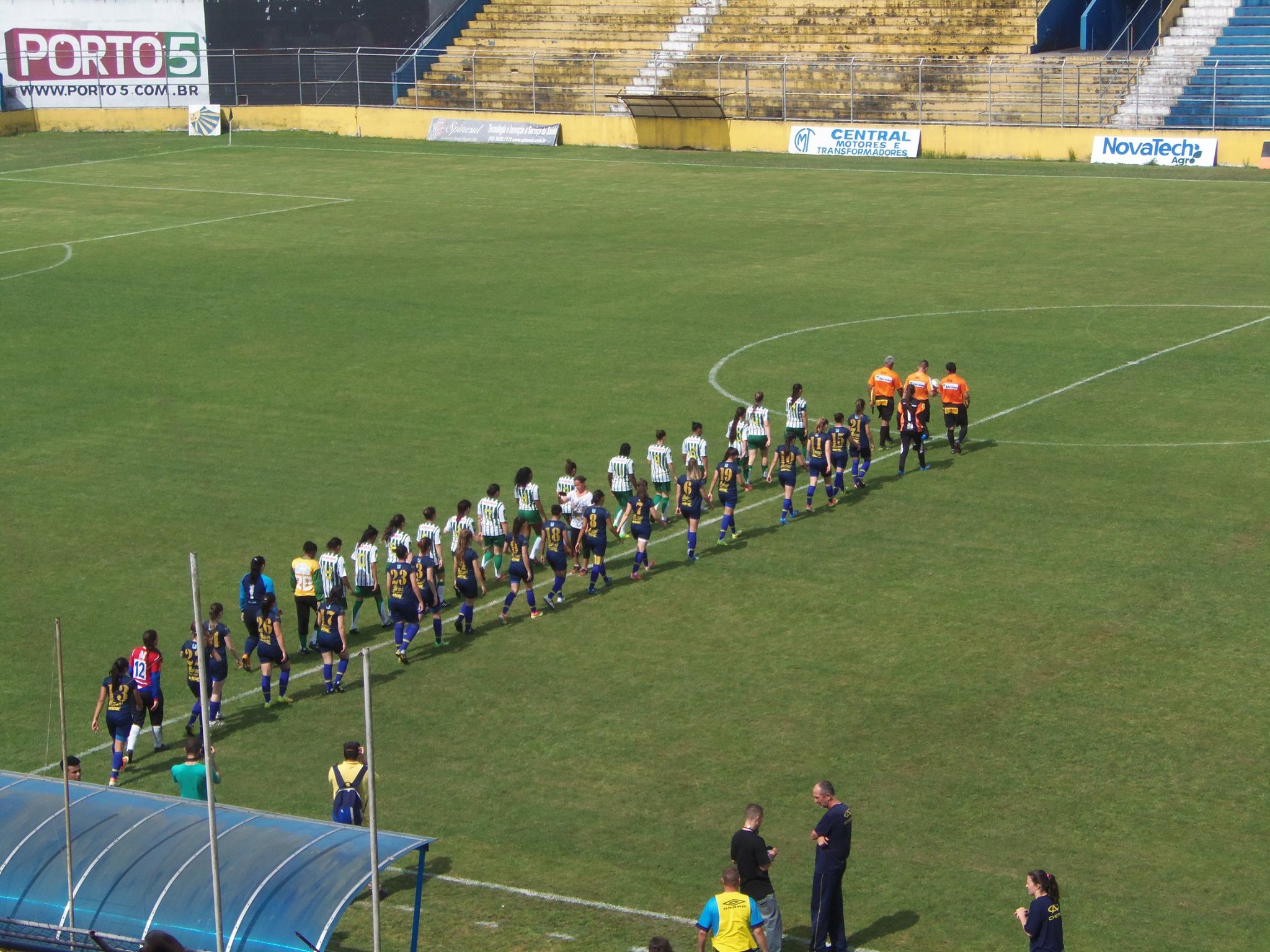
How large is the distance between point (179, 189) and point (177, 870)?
51.4 meters

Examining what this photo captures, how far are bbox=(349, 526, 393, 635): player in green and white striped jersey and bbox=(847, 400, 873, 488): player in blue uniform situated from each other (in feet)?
27.9

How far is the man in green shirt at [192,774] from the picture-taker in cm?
1705

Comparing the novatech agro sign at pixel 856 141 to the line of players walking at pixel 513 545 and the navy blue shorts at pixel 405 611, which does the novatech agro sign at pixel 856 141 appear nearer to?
the line of players walking at pixel 513 545

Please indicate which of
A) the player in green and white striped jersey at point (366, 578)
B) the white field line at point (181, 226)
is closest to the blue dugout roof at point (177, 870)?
the player in green and white striped jersey at point (366, 578)

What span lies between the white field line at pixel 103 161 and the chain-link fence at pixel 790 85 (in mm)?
7472

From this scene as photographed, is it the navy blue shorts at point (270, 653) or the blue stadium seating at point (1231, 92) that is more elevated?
the blue stadium seating at point (1231, 92)

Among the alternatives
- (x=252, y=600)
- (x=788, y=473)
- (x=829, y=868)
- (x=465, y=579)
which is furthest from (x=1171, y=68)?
(x=829, y=868)

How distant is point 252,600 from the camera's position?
2239 centimetres

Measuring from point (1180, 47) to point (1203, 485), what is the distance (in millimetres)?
37495

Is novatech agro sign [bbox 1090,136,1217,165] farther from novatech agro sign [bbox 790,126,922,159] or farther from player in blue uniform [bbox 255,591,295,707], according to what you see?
player in blue uniform [bbox 255,591,295,707]

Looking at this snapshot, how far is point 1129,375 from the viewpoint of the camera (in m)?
35.3

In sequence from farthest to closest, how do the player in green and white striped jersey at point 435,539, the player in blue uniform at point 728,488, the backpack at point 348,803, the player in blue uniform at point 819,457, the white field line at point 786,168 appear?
the white field line at point 786,168, the player in blue uniform at point 819,457, the player in blue uniform at point 728,488, the player in green and white striped jersey at point 435,539, the backpack at point 348,803

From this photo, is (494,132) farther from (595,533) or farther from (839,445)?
(595,533)

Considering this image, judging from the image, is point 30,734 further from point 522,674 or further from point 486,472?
point 486,472
